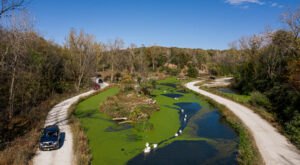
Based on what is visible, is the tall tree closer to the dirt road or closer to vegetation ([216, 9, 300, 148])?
the dirt road

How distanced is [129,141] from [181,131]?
515 centimetres

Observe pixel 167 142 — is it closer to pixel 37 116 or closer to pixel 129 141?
pixel 129 141

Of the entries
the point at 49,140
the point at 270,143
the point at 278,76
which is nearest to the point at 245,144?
the point at 270,143

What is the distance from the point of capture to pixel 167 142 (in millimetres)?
16781

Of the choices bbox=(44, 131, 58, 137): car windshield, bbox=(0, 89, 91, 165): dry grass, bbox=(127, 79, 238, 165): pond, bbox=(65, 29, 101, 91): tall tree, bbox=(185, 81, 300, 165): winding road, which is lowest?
bbox=(127, 79, 238, 165): pond

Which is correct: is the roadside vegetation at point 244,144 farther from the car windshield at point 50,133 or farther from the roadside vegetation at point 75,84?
the car windshield at point 50,133

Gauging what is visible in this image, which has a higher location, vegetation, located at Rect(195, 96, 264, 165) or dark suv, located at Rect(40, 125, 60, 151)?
dark suv, located at Rect(40, 125, 60, 151)

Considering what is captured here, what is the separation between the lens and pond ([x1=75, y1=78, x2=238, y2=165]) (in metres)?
14.1

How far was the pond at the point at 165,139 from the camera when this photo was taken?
14.1 meters

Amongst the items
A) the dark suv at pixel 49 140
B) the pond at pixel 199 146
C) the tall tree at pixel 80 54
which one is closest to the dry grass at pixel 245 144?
the pond at pixel 199 146

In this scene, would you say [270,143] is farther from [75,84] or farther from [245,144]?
[75,84]

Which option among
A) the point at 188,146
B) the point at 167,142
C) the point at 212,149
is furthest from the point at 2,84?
the point at 212,149

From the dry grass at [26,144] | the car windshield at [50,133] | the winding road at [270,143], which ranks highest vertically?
the car windshield at [50,133]

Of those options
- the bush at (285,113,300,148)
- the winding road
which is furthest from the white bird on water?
the bush at (285,113,300,148)
